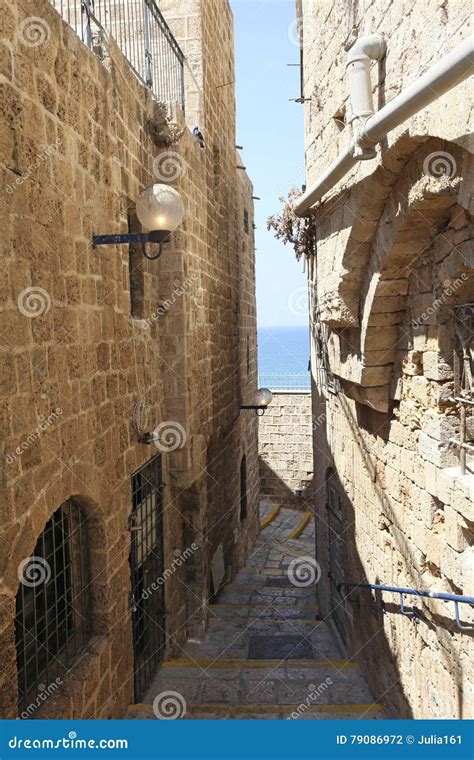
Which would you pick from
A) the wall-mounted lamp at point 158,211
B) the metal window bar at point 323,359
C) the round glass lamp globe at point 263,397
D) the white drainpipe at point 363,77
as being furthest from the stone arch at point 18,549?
the round glass lamp globe at point 263,397

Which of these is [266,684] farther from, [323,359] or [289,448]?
[289,448]

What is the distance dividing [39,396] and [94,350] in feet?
3.09

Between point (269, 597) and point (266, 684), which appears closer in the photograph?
point (266, 684)

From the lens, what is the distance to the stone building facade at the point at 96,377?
10.6ft

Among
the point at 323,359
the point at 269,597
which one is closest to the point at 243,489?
the point at 269,597

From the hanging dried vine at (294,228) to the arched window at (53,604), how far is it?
17.4 ft

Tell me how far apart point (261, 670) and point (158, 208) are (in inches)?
190

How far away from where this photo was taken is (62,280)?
376cm

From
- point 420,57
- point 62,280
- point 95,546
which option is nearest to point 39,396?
point 62,280

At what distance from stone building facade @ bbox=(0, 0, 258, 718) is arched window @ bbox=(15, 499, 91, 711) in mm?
15

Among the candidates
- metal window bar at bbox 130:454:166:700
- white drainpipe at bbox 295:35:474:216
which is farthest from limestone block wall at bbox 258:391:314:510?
white drainpipe at bbox 295:35:474:216

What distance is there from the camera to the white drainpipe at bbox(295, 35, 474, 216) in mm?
2812

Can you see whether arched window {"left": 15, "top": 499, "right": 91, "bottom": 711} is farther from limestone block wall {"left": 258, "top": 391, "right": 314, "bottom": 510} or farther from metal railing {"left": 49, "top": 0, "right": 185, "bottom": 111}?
limestone block wall {"left": 258, "top": 391, "right": 314, "bottom": 510}

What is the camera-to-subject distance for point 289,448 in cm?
1788
